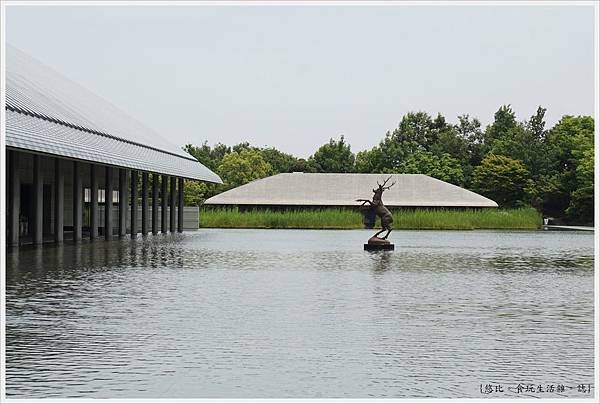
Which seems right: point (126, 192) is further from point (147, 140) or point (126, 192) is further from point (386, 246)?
point (386, 246)

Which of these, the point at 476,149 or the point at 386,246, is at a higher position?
the point at 476,149

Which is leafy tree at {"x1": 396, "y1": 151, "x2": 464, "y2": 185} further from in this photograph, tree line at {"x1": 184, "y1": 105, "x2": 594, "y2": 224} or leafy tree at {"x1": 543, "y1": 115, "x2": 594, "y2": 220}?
leafy tree at {"x1": 543, "y1": 115, "x2": 594, "y2": 220}

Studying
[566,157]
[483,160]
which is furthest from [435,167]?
[566,157]

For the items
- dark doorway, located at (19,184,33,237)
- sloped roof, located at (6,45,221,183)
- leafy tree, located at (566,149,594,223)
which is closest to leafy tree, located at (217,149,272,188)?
leafy tree, located at (566,149,594,223)

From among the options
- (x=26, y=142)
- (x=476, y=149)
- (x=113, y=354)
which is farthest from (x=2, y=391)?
(x=476, y=149)

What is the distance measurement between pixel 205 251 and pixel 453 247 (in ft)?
28.9

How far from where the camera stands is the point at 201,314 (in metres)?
13.3

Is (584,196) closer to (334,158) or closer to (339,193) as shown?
(339,193)

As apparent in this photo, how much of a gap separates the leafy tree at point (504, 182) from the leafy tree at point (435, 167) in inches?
231

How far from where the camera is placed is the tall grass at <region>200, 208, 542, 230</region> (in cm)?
5894

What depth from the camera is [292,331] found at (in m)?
11.7

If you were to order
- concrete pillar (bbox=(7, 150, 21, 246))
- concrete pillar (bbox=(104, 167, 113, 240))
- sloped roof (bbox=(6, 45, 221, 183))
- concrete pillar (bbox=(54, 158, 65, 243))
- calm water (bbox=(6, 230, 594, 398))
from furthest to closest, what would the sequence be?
concrete pillar (bbox=(104, 167, 113, 240)), concrete pillar (bbox=(54, 158, 65, 243)), concrete pillar (bbox=(7, 150, 21, 246)), sloped roof (bbox=(6, 45, 221, 183)), calm water (bbox=(6, 230, 594, 398))

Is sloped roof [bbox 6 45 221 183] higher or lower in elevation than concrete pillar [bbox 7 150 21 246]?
higher

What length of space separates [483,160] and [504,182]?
4437 mm
